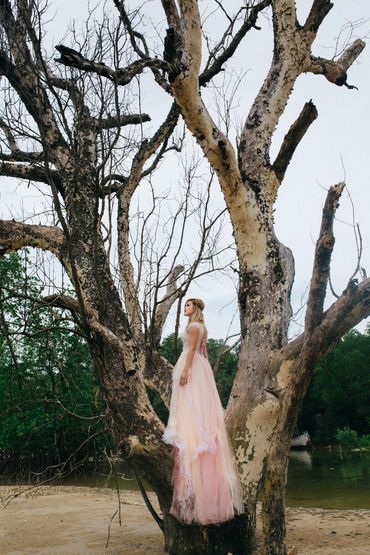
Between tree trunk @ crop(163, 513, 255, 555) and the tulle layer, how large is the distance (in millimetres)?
200

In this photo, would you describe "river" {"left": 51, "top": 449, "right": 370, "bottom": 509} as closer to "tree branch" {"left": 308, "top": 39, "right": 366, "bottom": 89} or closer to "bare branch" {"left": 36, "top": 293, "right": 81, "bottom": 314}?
"bare branch" {"left": 36, "top": 293, "right": 81, "bottom": 314}

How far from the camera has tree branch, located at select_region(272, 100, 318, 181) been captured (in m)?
5.45

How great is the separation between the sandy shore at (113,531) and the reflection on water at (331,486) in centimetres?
162

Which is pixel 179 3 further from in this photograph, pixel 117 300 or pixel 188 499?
pixel 188 499

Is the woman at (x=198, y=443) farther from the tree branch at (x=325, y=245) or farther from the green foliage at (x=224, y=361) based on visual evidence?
the green foliage at (x=224, y=361)

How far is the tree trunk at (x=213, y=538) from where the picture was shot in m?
5.07

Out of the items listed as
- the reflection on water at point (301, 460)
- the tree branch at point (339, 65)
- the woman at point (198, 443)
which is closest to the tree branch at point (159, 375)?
the woman at point (198, 443)

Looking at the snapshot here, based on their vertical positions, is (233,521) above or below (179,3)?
below

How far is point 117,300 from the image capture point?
579 cm

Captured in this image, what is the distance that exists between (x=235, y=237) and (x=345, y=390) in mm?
23304

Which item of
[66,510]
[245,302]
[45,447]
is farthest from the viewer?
[45,447]

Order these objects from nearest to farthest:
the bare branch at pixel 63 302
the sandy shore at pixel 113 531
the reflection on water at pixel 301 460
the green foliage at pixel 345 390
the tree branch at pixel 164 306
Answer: the bare branch at pixel 63 302
the sandy shore at pixel 113 531
the tree branch at pixel 164 306
the reflection on water at pixel 301 460
the green foliage at pixel 345 390

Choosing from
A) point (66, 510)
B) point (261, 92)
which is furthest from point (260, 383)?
point (66, 510)

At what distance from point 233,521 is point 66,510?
4.61 m
